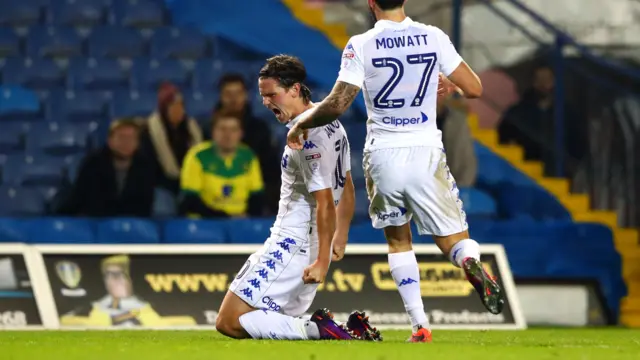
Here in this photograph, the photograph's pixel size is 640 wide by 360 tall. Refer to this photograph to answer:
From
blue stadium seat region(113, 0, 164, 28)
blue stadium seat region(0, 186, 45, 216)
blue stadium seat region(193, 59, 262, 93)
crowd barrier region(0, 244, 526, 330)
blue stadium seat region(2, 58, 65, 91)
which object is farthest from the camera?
blue stadium seat region(113, 0, 164, 28)

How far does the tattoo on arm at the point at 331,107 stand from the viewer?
20.1ft

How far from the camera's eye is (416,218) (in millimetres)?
6402

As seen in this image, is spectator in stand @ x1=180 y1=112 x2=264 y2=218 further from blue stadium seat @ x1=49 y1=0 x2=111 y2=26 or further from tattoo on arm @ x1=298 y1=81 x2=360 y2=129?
tattoo on arm @ x1=298 y1=81 x2=360 y2=129

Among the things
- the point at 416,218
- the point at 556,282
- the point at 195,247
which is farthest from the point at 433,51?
the point at 556,282

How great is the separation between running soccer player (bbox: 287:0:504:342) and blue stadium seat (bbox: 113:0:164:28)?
7227mm

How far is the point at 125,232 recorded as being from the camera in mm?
10438

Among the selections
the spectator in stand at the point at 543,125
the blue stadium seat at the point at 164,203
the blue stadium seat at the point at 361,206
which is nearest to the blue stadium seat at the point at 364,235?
the blue stadium seat at the point at 361,206

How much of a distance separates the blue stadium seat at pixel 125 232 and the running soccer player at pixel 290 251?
3788mm

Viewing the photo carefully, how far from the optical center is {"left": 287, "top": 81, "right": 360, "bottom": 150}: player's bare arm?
6133 millimetres

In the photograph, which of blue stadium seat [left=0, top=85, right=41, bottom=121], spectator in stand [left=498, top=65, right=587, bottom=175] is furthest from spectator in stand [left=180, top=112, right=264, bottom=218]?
spectator in stand [left=498, top=65, right=587, bottom=175]

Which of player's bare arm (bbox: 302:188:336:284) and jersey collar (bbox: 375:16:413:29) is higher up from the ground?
jersey collar (bbox: 375:16:413:29)

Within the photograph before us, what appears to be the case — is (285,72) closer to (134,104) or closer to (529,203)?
(529,203)

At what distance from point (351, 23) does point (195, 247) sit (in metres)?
4.67

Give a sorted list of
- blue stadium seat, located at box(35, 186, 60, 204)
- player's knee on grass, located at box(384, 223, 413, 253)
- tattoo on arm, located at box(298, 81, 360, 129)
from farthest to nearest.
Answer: blue stadium seat, located at box(35, 186, 60, 204), player's knee on grass, located at box(384, 223, 413, 253), tattoo on arm, located at box(298, 81, 360, 129)
